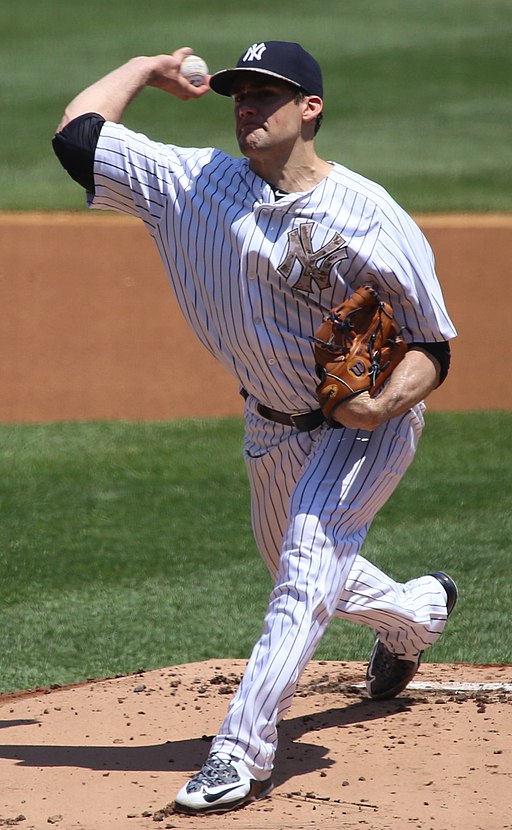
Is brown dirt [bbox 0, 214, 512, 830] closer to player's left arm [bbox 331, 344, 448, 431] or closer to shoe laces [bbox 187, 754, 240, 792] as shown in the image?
shoe laces [bbox 187, 754, 240, 792]

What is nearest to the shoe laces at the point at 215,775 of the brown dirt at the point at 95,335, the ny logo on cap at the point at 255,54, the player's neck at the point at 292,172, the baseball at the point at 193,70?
the player's neck at the point at 292,172

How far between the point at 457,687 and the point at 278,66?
6.31ft

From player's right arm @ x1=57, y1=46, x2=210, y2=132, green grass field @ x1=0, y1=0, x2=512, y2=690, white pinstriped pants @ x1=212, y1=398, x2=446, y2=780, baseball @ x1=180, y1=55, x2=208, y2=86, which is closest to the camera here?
white pinstriped pants @ x1=212, y1=398, x2=446, y2=780

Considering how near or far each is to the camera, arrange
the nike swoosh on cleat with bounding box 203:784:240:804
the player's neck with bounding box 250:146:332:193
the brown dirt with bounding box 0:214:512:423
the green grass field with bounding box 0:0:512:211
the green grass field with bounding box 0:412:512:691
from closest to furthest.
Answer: the nike swoosh on cleat with bounding box 203:784:240:804 < the player's neck with bounding box 250:146:332:193 < the green grass field with bounding box 0:412:512:691 < the brown dirt with bounding box 0:214:512:423 < the green grass field with bounding box 0:0:512:211

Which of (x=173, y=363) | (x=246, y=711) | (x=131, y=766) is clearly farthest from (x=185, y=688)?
(x=173, y=363)

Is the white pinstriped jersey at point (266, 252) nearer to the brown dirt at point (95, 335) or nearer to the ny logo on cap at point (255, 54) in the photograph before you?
the ny logo on cap at point (255, 54)

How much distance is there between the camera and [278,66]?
3.24m

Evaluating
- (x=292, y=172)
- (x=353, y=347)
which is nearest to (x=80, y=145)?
(x=292, y=172)

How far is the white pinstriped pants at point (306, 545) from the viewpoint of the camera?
3031mm

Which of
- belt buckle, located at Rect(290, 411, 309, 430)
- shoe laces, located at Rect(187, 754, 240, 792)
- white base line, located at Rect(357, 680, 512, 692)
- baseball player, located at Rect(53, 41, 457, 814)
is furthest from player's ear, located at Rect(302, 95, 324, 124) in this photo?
white base line, located at Rect(357, 680, 512, 692)

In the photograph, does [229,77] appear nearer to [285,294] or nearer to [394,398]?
[285,294]

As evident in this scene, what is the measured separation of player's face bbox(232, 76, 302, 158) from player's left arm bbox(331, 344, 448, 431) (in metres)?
0.61

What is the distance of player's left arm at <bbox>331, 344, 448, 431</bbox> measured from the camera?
10.2ft

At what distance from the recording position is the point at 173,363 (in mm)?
8391
